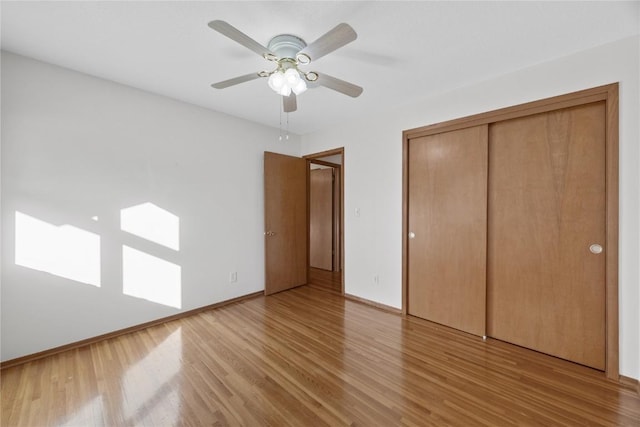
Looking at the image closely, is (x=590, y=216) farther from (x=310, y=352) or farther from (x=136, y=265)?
(x=136, y=265)

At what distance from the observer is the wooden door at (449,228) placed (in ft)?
8.09

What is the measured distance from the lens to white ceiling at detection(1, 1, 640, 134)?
1549mm

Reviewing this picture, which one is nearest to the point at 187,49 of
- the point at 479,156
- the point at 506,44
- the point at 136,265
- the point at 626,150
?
the point at 136,265

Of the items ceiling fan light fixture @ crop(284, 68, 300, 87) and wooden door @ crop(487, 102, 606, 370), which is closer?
ceiling fan light fixture @ crop(284, 68, 300, 87)

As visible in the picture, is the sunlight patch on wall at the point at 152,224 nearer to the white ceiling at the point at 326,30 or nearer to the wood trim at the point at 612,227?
the white ceiling at the point at 326,30

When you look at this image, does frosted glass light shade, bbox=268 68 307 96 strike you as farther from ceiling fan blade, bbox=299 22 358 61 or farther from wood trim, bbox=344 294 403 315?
wood trim, bbox=344 294 403 315

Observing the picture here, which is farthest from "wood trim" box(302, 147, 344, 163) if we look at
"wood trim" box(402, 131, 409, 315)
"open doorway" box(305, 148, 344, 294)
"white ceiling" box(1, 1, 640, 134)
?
"white ceiling" box(1, 1, 640, 134)

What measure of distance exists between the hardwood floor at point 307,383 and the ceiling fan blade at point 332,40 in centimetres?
215

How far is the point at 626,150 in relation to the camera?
5.81 feet

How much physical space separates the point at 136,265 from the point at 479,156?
3.55m

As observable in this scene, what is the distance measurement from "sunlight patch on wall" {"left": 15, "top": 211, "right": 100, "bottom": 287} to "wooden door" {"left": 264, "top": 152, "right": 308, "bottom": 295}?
186 centimetres

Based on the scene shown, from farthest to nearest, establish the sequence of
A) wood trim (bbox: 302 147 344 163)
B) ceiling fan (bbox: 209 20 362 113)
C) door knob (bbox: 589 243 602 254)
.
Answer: wood trim (bbox: 302 147 344 163) < door knob (bbox: 589 243 602 254) < ceiling fan (bbox: 209 20 362 113)

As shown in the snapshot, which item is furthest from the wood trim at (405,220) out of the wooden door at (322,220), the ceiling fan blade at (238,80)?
the wooden door at (322,220)

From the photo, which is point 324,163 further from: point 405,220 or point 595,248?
point 595,248
